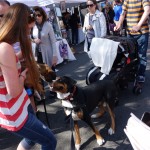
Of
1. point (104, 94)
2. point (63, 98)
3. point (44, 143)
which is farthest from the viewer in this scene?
point (104, 94)

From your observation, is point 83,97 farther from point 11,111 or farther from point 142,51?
point 142,51

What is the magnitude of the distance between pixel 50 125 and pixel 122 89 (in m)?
1.72

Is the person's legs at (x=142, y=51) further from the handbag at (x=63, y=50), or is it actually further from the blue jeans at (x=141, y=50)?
the handbag at (x=63, y=50)

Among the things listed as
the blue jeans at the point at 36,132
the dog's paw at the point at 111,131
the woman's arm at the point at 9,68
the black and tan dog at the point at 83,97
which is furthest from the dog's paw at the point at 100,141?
the woman's arm at the point at 9,68

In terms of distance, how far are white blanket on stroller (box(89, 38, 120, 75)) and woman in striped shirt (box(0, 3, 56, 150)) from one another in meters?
2.11

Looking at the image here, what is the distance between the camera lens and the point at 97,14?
16.6 feet

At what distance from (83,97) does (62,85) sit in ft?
1.39

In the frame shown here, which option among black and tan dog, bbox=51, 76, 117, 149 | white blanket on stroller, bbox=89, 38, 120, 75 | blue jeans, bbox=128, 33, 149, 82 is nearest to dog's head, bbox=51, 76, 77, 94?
black and tan dog, bbox=51, 76, 117, 149

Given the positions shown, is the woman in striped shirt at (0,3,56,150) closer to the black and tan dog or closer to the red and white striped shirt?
the red and white striped shirt

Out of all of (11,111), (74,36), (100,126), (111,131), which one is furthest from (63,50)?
(11,111)

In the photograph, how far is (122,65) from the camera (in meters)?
4.42

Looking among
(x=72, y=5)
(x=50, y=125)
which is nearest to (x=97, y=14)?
(x=50, y=125)

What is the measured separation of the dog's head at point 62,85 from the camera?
3020 millimetres

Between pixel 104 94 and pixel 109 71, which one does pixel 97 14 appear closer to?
pixel 109 71
